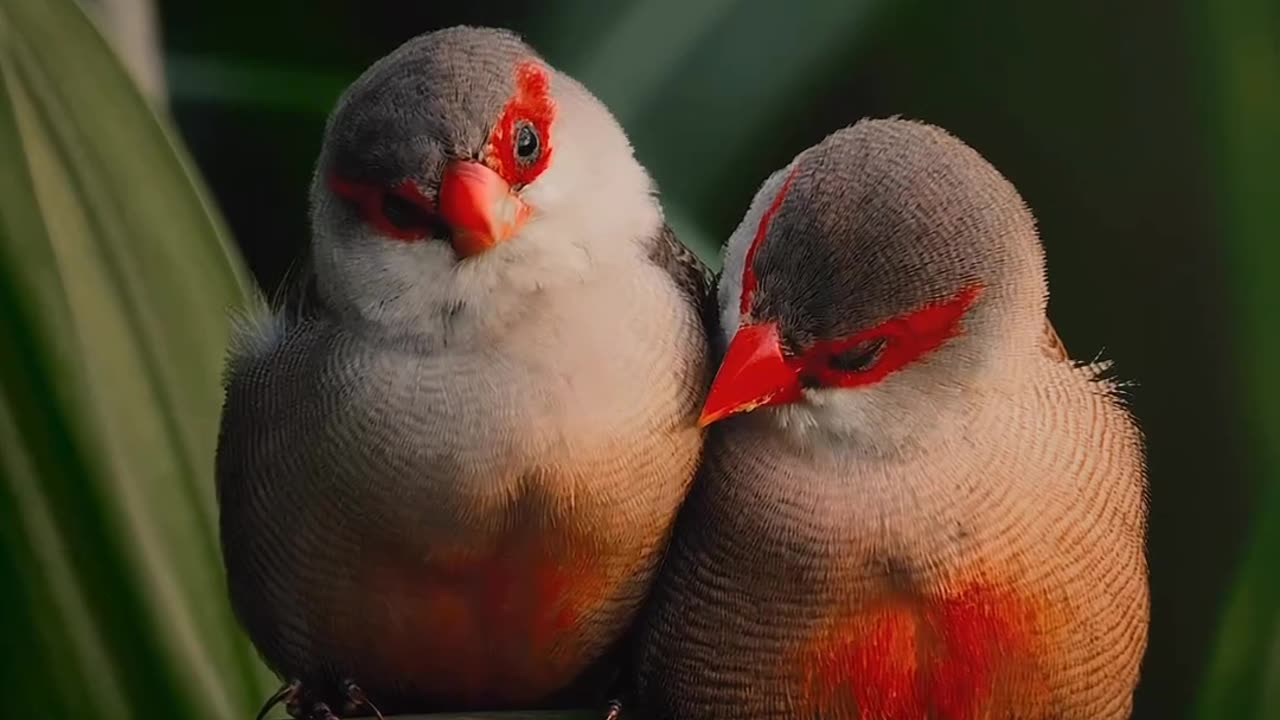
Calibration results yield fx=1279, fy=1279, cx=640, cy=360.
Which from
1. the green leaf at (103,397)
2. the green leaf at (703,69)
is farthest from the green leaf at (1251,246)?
the green leaf at (103,397)

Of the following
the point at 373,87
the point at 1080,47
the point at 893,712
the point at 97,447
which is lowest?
the point at 97,447

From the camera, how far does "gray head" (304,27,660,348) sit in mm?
742

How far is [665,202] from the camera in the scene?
47.4 inches

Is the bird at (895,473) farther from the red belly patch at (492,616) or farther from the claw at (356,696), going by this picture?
the claw at (356,696)

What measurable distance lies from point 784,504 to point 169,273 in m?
0.62

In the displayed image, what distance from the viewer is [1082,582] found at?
2.63 feet

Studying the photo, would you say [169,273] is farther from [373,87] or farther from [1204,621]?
[1204,621]

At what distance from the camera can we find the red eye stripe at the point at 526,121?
0.75 m

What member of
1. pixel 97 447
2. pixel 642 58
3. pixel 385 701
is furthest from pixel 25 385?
pixel 642 58

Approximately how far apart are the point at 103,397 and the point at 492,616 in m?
0.45

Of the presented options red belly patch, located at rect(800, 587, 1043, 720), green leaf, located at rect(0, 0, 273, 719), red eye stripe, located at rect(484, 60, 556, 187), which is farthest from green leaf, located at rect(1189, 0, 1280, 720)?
green leaf, located at rect(0, 0, 273, 719)

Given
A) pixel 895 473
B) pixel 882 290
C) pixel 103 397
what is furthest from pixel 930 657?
pixel 103 397

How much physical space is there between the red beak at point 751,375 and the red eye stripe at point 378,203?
0.20m

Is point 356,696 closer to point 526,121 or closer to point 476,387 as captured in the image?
point 476,387
